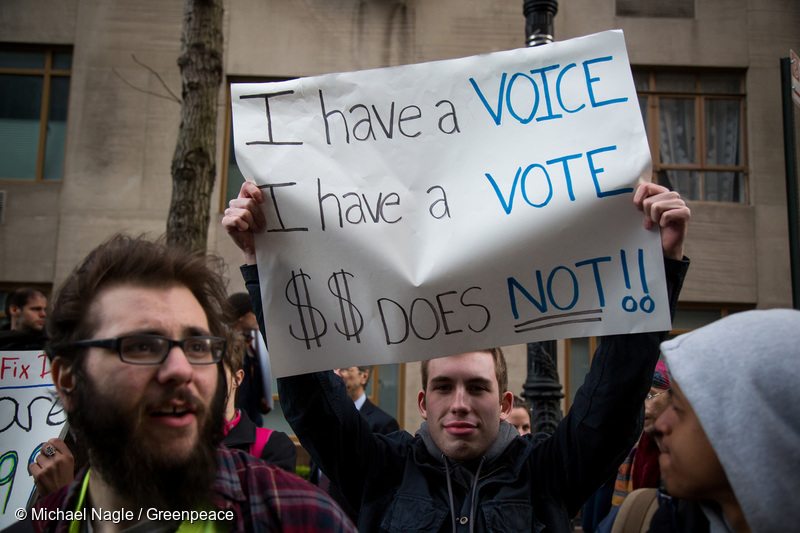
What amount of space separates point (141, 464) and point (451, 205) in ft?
3.89

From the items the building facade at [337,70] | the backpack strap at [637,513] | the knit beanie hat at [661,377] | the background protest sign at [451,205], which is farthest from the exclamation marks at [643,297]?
the building facade at [337,70]

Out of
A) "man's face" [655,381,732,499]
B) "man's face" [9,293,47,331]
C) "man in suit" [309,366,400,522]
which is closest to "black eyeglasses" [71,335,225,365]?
"man's face" [655,381,732,499]

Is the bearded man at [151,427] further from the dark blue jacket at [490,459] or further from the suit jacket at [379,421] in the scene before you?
the suit jacket at [379,421]

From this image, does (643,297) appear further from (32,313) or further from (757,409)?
(32,313)

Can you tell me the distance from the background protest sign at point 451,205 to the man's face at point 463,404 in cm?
26

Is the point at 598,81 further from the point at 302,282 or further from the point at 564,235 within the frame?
the point at 302,282

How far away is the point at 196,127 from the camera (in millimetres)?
6699

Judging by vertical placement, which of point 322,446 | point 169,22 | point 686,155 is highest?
point 169,22

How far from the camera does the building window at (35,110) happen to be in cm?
1093

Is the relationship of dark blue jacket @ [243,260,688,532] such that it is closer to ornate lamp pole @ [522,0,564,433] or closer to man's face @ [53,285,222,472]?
man's face @ [53,285,222,472]

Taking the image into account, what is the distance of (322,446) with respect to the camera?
2.47 m

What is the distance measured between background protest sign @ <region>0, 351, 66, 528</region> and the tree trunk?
125 inches

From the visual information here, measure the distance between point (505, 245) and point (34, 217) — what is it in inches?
380

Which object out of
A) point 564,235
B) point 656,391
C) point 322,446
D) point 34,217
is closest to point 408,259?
point 564,235
